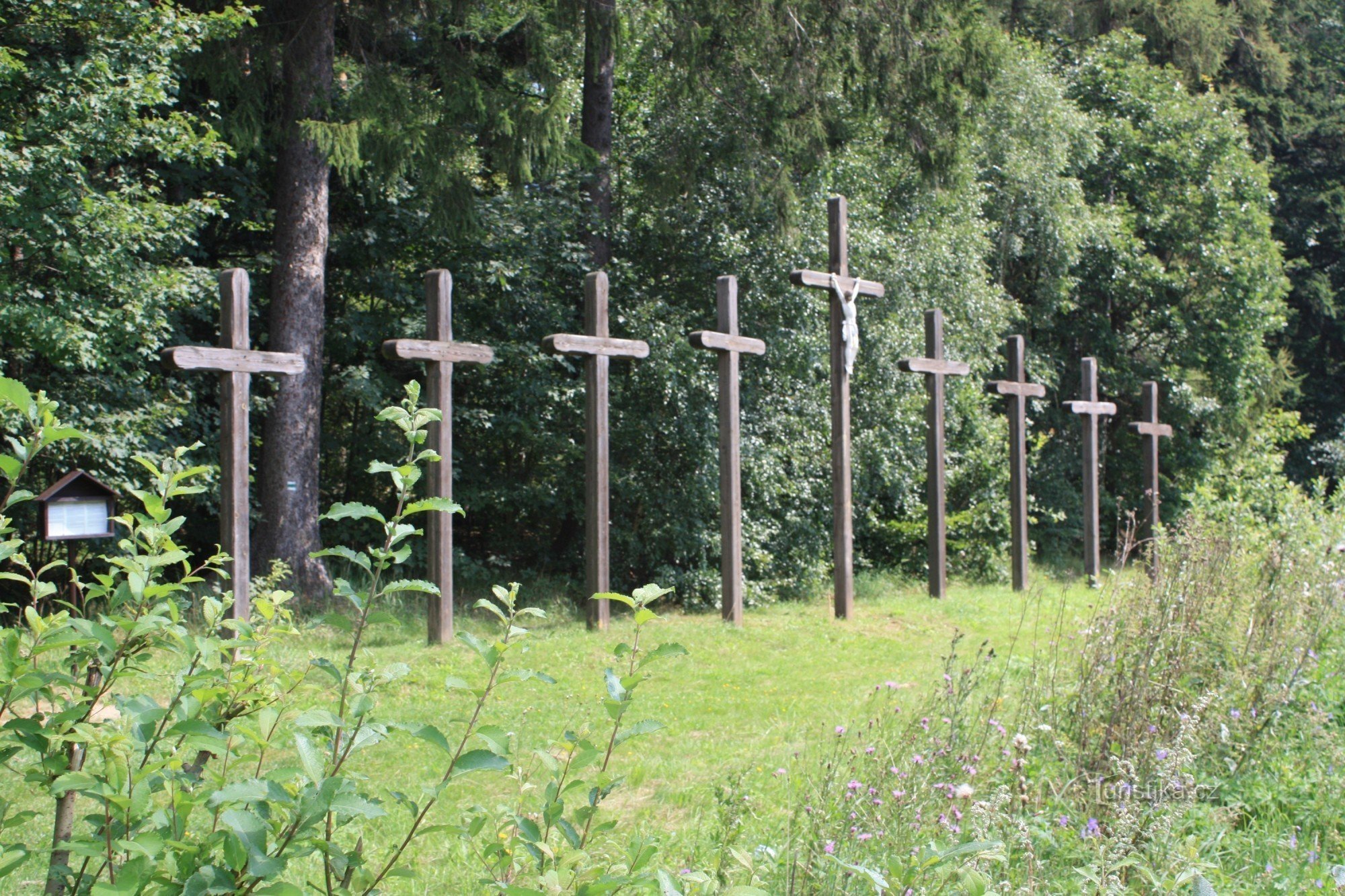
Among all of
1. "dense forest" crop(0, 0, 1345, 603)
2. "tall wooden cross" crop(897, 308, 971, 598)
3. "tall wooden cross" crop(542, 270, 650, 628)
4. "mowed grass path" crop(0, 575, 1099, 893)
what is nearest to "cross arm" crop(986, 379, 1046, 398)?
"tall wooden cross" crop(897, 308, 971, 598)

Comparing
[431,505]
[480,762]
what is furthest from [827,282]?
[480,762]

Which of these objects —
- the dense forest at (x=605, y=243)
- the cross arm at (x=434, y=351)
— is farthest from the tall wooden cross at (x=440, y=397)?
the dense forest at (x=605, y=243)

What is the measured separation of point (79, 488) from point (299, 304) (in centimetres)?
502

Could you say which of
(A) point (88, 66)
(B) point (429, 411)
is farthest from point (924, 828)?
(A) point (88, 66)

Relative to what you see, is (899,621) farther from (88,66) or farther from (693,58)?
(88,66)

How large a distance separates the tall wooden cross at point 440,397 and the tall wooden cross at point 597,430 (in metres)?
1.00

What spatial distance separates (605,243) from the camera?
14.5 meters

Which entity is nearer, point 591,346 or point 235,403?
point 235,403

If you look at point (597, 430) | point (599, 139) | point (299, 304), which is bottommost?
point (597, 430)

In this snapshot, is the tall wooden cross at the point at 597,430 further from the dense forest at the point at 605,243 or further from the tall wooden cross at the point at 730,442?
the dense forest at the point at 605,243

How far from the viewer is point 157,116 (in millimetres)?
9547

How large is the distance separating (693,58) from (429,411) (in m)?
13.1

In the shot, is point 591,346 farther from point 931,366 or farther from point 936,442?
point 936,442

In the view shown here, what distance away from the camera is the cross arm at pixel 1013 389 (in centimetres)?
1340
